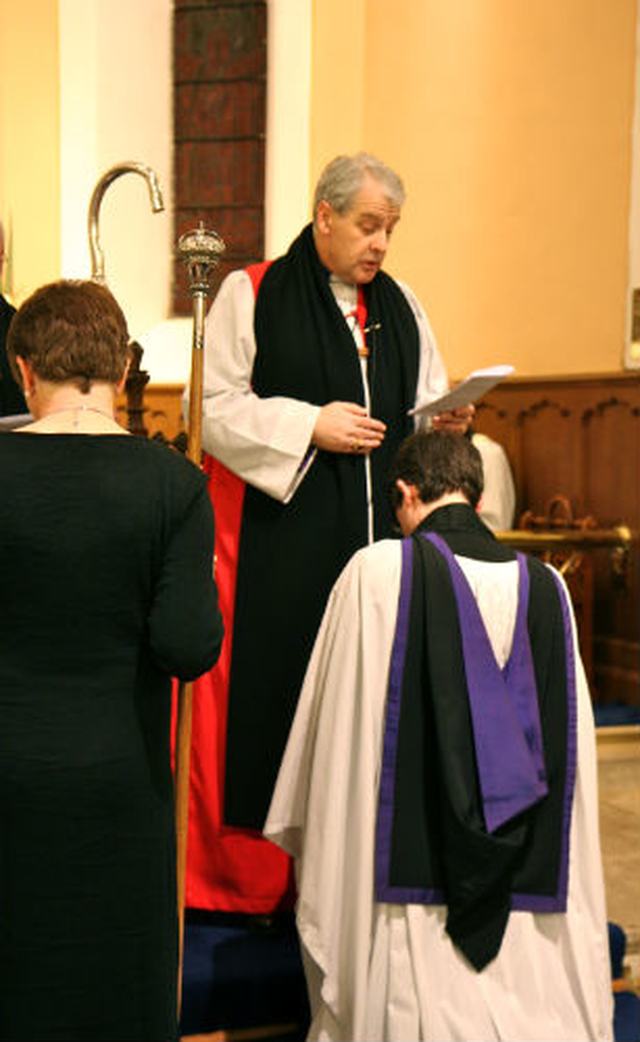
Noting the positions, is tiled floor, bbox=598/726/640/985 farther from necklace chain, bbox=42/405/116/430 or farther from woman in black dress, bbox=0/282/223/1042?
necklace chain, bbox=42/405/116/430

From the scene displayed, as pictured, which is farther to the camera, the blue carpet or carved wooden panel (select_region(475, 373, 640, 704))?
carved wooden panel (select_region(475, 373, 640, 704))

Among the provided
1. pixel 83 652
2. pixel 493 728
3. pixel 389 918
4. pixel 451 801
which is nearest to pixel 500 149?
pixel 493 728

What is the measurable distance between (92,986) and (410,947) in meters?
0.87

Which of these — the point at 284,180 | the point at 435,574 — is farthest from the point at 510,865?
the point at 284,180

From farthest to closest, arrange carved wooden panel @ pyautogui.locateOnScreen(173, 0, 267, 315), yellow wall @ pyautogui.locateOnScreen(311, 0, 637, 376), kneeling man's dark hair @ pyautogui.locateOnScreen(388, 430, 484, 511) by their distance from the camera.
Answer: carved wooden panel @ pyautogui.locateOnScreen(173, 0, 267, 315) < yellow wall @ pyautogui.locateOnScreen(311, 0, 637, 376) < kneeling man's dark hair @ pyautogui.locateOnScreen(388, 430, 484, 511)

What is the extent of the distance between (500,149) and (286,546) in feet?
17.6

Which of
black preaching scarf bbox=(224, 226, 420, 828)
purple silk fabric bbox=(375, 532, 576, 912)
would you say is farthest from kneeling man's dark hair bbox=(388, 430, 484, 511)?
black preaching scarf bbox=(224, 226, 420, 828)

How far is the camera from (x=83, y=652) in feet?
6.37

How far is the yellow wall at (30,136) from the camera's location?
8.58 metres

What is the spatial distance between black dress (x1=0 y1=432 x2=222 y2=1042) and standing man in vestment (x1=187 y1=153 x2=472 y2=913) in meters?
1.31

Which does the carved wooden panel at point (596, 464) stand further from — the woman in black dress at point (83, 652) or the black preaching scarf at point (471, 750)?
the woman in black dress at point (83, 652)

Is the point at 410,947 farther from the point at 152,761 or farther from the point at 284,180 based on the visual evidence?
the point at 284,180

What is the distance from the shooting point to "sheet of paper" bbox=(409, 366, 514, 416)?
3.05m

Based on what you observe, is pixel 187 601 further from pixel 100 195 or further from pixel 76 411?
pixel 100 195
